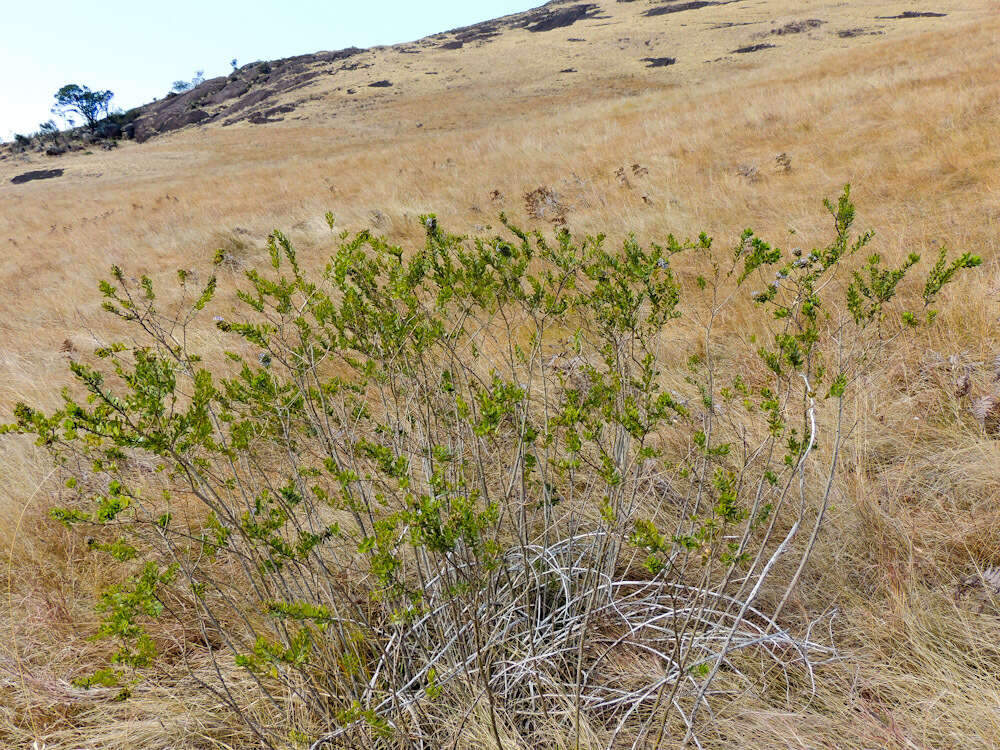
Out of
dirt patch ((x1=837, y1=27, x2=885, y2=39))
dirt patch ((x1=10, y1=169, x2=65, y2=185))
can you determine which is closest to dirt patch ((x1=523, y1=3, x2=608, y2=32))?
dirt patch ((x1=837, y1=27, x2=885, y2=39))

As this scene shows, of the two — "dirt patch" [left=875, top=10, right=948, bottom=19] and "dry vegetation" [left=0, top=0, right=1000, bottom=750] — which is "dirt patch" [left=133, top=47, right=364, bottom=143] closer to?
"dry vegetation" [left=0, top=0, right=1000, bottom=750]

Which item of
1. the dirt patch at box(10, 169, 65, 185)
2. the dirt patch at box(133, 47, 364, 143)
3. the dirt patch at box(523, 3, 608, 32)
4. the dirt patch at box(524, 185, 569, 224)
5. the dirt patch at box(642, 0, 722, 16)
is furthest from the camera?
the dirt patch at box(523, 3, 608, 32)

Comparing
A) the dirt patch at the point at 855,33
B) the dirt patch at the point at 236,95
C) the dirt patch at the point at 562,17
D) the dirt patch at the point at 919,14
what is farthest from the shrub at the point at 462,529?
the dirt patch at the point at 562,17

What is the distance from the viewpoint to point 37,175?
29.8 meters

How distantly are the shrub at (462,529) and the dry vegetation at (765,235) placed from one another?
16 cm

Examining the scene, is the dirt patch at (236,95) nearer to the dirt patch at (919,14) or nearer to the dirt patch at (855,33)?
the dirt patch at (855,33)

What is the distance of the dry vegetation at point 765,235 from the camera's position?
5.09ft

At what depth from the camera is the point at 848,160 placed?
642 centimetres

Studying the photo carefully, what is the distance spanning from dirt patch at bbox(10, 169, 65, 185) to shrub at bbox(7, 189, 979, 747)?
35493 millimetres

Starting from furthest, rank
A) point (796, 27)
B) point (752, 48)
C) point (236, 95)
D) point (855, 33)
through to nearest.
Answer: point (236, 95), point (796, 27), point (752, 48), point (855, 33)

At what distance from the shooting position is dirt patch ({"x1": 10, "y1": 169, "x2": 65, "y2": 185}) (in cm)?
2893

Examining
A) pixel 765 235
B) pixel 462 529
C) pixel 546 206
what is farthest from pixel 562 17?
pixel 462 529

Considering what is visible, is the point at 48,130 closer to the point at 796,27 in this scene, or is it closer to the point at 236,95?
the point at 236,95

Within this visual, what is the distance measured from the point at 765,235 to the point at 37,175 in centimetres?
3805
